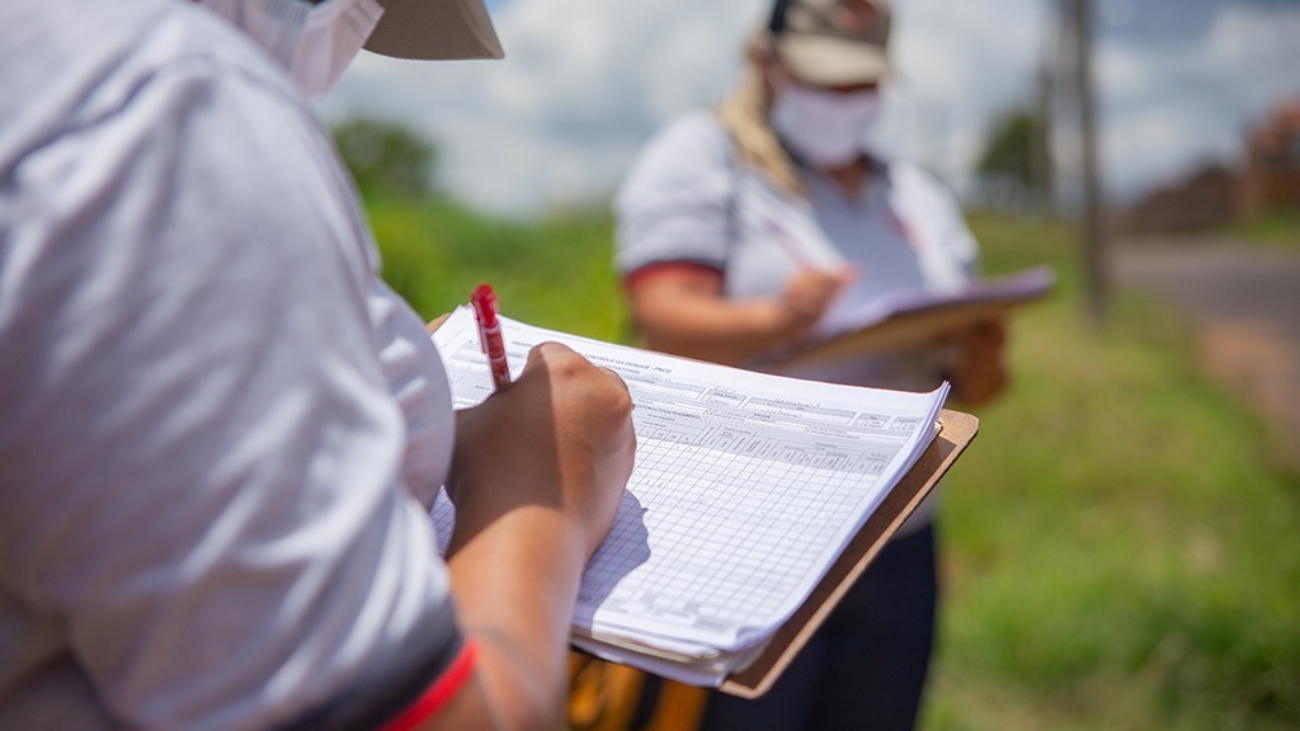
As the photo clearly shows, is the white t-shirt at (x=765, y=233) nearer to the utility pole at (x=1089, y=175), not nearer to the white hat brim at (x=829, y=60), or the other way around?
the white hat brim at (x=829, y=60)

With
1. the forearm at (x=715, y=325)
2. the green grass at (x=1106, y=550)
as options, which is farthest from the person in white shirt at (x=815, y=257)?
the green grass at (x=1106, y=550)

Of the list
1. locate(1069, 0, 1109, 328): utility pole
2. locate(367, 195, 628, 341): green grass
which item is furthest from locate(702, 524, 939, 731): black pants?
locate(1069, 0, 1109, 328): utility pole

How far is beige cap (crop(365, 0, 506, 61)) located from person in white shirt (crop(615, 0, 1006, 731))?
4.04 ft

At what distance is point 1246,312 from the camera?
578 inches

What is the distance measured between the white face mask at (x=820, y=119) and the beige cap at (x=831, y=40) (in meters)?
0.05

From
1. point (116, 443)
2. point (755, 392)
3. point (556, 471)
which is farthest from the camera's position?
point (755, 392)

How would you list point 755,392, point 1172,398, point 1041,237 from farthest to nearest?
1. point 1041,237
2. point 1172,398
3. point 755,392

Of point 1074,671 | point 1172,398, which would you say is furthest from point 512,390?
point 1172,398

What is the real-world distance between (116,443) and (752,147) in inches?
74.8

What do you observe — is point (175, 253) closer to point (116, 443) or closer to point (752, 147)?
point (116, 443)

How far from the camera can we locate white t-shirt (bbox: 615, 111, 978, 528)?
2.30 m

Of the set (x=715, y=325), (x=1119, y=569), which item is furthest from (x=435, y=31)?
(x=1119, y=569)

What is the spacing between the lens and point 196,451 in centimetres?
59

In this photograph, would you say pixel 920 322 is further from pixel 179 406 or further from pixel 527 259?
pixel 527 259
